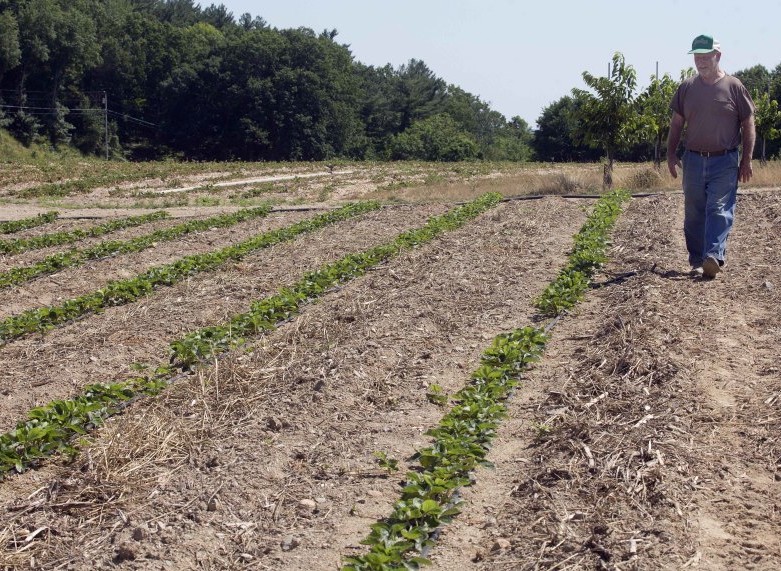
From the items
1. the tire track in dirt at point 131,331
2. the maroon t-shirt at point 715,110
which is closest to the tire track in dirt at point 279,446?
the tire track in dirt at point 131,331

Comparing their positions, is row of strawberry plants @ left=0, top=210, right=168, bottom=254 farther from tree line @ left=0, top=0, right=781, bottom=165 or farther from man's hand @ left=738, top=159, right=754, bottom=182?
tree line @ left=0, top=0, right=781, bottom=165

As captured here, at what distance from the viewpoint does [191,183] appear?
3234 centimetres

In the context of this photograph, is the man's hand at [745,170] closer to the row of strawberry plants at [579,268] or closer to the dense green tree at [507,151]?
the row of strawberry plants at [579,268]

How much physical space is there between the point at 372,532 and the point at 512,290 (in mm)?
→ 5316

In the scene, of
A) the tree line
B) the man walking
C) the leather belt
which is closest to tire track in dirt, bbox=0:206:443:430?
the man walking

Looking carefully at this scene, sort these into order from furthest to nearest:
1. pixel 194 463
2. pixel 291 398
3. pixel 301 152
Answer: pixel 301 152 → pixel 291 398 → pixel 194 463

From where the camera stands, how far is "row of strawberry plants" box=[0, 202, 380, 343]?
28.6ft

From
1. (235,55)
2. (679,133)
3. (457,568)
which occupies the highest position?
(235,55)

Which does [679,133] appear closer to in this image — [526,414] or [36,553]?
[526,414]

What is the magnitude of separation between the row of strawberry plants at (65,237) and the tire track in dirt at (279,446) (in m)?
7.45

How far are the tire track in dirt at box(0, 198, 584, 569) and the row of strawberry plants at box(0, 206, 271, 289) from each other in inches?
194

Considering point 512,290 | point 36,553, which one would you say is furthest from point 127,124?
point 36,553

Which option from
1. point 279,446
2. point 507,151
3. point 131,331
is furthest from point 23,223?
point 507,151

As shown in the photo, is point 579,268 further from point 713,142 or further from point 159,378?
point 159,378
